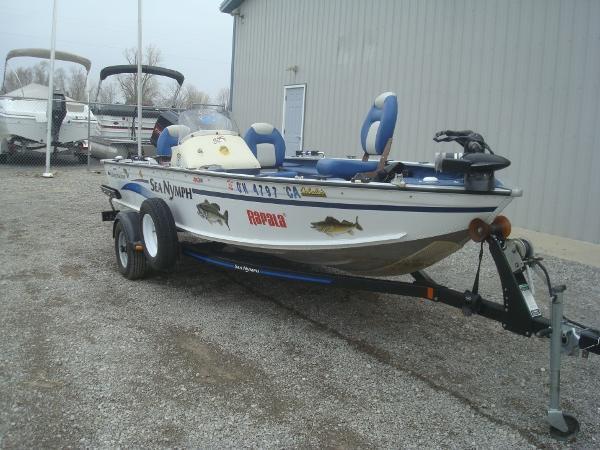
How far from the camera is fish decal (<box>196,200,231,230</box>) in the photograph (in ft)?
14.6

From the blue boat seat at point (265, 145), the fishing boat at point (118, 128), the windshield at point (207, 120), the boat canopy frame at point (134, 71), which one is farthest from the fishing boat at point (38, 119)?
the blue boat seat at point (265, 145)

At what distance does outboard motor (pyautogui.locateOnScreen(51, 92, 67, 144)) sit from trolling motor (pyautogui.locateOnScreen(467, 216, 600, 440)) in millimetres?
13152

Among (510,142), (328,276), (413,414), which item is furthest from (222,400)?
(510,142)

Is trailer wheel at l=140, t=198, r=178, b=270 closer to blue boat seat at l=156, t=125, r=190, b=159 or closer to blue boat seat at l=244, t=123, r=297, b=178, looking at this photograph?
blue boat seat at l=244, t=123, r=297, b=178

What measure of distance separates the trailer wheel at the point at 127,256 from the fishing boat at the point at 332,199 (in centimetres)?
15

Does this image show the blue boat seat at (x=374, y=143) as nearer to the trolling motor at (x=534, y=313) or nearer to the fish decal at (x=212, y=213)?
the fish decal at (x=212, y=213)

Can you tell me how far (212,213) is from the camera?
4570 millimetres

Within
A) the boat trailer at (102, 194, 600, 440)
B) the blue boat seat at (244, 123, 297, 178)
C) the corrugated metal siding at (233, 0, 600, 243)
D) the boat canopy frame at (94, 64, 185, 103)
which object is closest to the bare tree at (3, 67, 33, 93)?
the boat canopy frame at (94, 64, 185, 103)

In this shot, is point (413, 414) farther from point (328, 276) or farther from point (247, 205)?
point (247, 205)

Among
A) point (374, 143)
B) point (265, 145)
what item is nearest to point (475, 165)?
point (374, 143)

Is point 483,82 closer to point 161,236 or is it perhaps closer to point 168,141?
point 168,141

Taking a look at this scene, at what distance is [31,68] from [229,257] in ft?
46.2

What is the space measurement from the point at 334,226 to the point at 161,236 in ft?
5.93

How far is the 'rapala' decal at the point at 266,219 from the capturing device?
397cm
